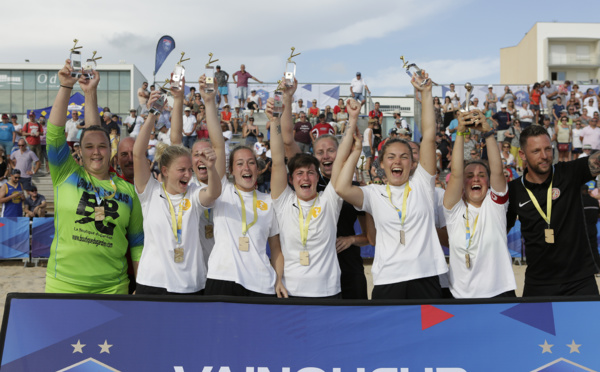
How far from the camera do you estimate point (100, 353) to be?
3500 millimetres

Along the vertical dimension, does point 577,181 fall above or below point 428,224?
above

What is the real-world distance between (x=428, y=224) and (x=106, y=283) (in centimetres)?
250

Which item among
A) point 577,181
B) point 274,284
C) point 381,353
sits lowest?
point 381,353

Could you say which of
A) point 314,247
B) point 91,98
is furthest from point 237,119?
point 314,247

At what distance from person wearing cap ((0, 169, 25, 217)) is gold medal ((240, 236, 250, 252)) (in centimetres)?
1075

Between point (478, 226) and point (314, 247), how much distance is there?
51.2 inches

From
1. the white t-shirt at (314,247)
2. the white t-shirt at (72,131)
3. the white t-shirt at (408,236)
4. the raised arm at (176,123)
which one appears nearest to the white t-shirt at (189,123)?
the white t-shirt at (72,131)

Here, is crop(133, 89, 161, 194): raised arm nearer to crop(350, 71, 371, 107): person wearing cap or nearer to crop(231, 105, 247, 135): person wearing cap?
crop(231, 105, 247, 135): person wearing cap

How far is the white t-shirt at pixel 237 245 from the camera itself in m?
4.25

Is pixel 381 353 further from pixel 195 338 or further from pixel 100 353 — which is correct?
pixel 100 353

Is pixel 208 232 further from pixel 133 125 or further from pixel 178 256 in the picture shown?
pixel 133 125

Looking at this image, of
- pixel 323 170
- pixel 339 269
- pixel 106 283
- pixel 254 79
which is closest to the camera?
pixel 106 283

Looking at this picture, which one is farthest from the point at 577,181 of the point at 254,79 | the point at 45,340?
the point at 254,79

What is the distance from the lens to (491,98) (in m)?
22.2
